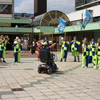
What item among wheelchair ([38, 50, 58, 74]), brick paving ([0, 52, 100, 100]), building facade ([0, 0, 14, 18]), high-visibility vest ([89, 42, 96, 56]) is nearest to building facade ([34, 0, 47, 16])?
building facade ([0, 0, 14, 18])

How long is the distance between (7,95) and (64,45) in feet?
32.2

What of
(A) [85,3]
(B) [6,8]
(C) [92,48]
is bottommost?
(C) [92,48]

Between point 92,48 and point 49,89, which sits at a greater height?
point 92,48

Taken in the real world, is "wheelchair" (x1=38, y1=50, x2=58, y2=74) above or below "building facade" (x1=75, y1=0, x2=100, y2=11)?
below

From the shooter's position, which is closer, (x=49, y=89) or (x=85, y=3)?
(x=49, y=89)

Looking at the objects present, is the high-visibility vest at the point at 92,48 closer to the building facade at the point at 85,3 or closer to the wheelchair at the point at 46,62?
the wheelchair at the point at 46,62

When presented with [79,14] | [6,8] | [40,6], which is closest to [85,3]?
[79,14]

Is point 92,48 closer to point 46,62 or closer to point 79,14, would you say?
point 46,62

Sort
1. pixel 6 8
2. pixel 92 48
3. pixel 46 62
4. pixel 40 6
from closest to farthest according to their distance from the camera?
pixel 46 62 < pixel 92 48 < pixel 6 8 < pixel 40 6

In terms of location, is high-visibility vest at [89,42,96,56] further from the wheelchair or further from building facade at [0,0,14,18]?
building facade at [0,0,14,18]

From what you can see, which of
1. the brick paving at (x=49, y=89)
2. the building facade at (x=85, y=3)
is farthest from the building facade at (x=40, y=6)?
Answer: the brick paving at (x=49, y=89)

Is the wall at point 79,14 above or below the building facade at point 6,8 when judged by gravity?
below

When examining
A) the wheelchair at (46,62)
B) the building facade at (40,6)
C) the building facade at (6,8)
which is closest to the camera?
the wheelchair at (46,62)

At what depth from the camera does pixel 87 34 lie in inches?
1087
